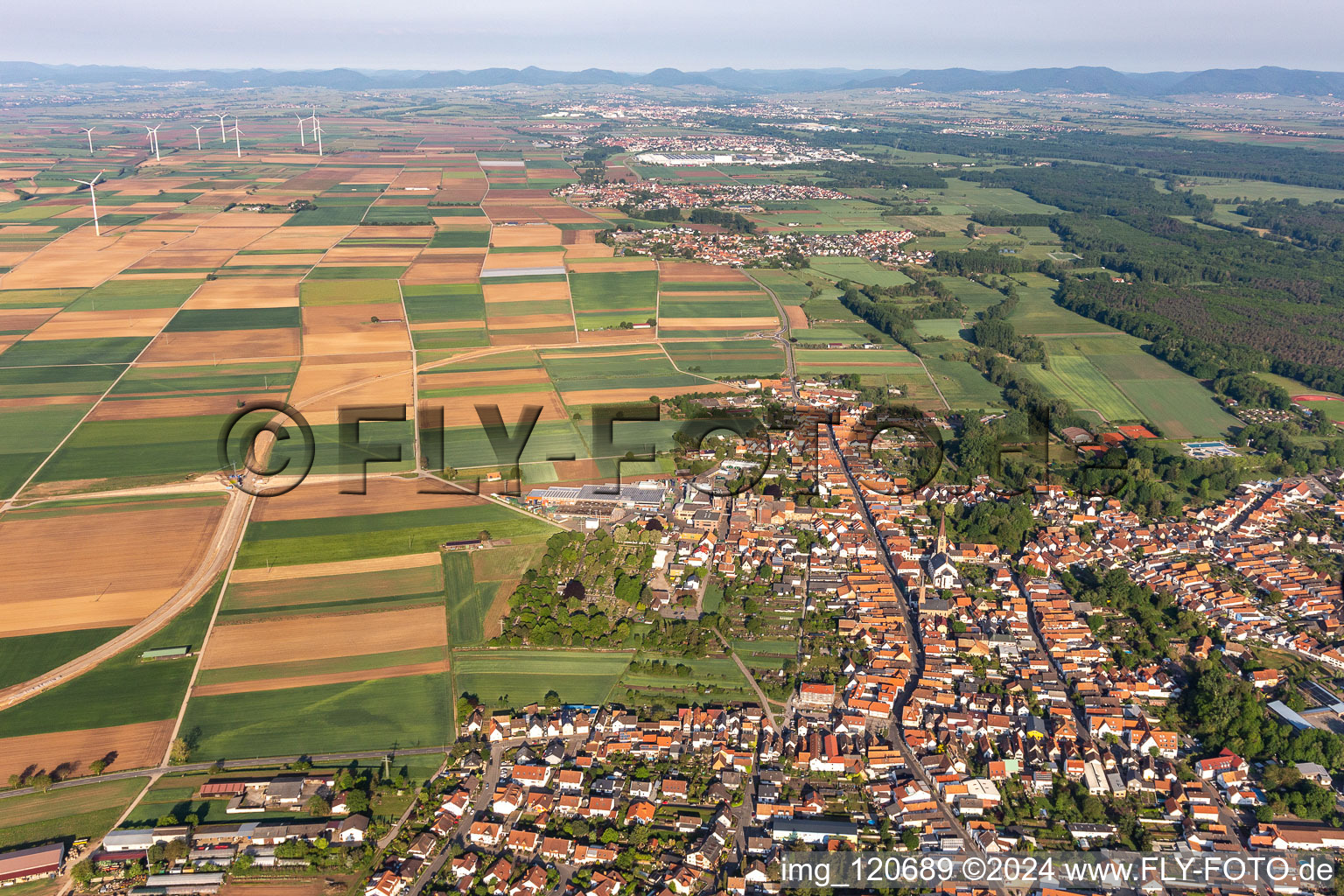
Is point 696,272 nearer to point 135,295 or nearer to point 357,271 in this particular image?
point 357,271

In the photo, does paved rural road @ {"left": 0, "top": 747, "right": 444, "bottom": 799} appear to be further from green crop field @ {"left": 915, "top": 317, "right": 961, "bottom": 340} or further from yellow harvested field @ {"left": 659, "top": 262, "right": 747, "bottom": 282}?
yellow harvested field @ {"left": 659, "top": 262, "right": 747, "bottom": 282}

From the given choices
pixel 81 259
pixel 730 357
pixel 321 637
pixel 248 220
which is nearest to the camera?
pixel 321 637

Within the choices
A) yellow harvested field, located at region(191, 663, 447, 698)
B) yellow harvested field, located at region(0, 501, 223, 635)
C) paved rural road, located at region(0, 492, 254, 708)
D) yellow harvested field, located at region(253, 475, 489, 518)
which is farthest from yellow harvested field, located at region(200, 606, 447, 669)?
yellow harvested field, located at region(253, 475, 489, 518)

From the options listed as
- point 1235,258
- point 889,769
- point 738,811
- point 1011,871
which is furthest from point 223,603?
point 1235,258

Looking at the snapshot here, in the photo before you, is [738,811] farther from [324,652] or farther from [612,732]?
[324,652]

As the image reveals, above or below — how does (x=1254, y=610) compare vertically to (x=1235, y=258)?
below

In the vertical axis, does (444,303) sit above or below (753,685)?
above

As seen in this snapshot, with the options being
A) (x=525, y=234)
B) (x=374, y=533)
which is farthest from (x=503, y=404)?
(x=525, y=234)
